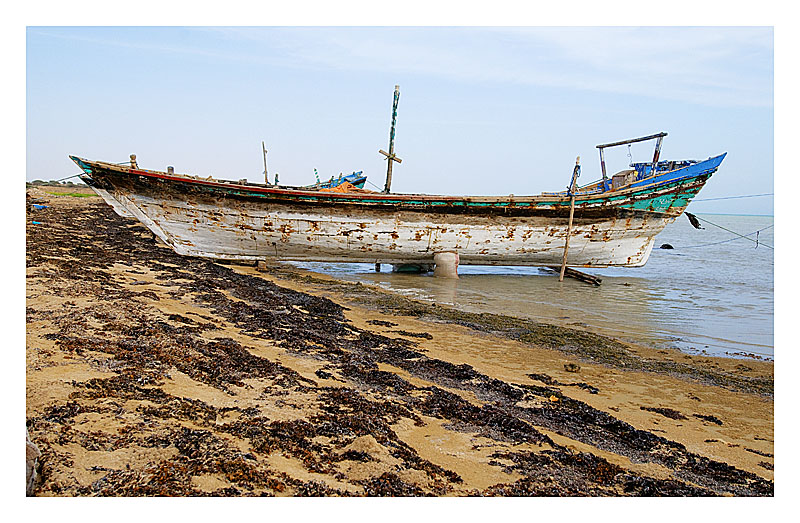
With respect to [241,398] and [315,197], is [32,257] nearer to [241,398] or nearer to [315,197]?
[315,197]

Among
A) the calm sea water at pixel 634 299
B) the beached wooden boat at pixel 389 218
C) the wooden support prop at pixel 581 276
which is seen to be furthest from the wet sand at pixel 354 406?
the wooden support prop at pixel 581 276

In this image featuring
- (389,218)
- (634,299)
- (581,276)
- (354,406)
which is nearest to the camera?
(354,406)

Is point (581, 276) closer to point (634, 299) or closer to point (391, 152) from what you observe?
point (634, 299)

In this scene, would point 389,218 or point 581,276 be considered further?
point 581,276

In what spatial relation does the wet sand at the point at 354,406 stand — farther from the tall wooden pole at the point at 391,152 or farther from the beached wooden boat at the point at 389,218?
the tall wooden pole at the point at 391,152

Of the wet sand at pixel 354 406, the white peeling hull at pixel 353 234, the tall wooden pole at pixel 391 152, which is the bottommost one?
the wet sand at pixel 354 406

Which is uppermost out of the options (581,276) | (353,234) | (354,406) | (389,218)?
(389,218)

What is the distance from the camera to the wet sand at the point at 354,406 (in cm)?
316

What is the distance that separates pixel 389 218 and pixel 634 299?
6372mm

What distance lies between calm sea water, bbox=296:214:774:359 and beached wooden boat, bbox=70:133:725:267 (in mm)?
847

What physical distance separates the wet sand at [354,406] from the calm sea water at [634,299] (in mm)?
1414

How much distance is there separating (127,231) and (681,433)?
17863 mm

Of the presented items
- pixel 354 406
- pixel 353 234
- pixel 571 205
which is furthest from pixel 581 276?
pixel 354 406

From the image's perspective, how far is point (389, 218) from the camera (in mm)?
13609
